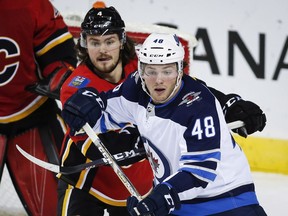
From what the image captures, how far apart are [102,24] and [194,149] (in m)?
0.83

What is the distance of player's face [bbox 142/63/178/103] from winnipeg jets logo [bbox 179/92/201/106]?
0.16ft

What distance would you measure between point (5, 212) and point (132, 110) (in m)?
1.48

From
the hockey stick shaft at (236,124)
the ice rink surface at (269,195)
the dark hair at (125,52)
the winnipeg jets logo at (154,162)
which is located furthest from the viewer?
the ice rink surface at (269,195)

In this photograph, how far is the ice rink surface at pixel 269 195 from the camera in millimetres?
4484

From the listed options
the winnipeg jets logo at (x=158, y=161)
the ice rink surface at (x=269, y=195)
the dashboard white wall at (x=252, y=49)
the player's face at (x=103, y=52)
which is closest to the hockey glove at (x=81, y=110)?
the winnipeg jets logo at (x=158, y=161)

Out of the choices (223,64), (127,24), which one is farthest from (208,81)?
(127,24)

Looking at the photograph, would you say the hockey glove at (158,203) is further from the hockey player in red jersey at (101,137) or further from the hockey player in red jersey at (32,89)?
the hockey player in red jersey at (32,89)

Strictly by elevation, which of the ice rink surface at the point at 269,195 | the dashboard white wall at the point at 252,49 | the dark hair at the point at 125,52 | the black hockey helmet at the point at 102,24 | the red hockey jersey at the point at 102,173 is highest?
the black hockey helmet at the point at 102,24

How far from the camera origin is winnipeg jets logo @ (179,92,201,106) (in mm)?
2945

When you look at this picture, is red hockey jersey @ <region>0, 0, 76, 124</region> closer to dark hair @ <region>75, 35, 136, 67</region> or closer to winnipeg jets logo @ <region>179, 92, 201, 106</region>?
dark hair @ <region>75, 35, 136, 67</region>

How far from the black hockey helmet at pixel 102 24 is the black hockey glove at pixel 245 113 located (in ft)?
1.68

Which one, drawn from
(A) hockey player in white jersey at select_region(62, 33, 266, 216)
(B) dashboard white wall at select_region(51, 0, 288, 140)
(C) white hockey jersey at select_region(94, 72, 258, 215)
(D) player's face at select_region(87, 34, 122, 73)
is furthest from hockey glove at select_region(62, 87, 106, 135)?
(B) dashboard white wall at select_region(51, 0, 288, 140)

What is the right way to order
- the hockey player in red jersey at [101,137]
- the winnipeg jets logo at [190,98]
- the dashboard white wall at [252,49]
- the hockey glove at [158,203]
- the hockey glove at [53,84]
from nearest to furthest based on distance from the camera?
the hockey glove at [158,203] < the winnipeg jets logo at [190,98] < the hockey player in red jersey at [101,137] < the hockey glove at [53,84] < the dashboard white wall at [252,49]

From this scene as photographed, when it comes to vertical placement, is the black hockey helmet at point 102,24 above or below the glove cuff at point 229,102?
above
